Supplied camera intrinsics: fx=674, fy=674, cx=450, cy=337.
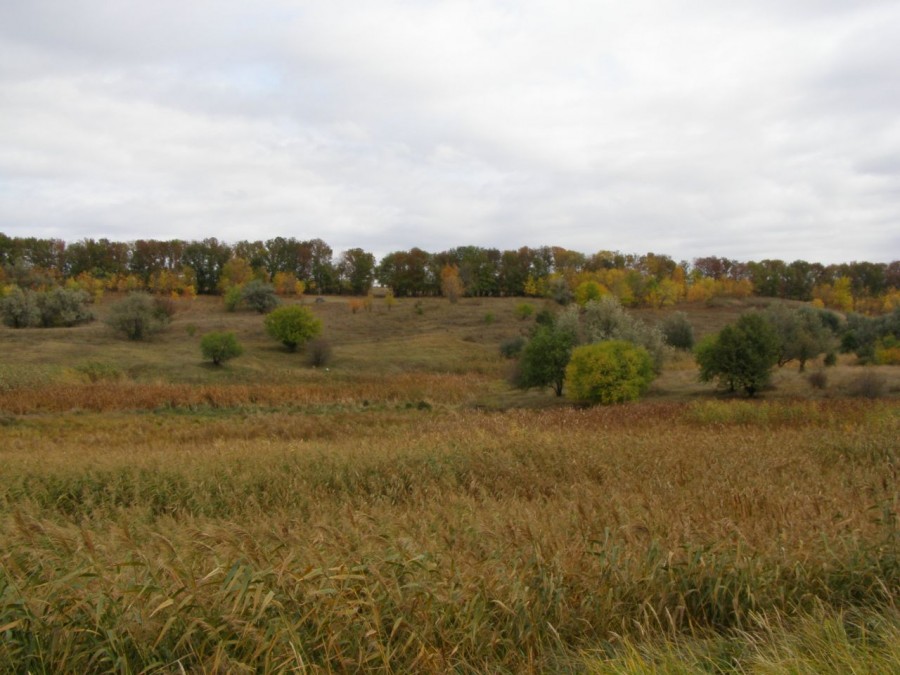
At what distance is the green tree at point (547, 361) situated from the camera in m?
35.6

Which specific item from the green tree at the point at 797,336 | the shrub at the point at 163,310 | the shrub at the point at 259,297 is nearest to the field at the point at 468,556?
the green tree at the point at 797,336

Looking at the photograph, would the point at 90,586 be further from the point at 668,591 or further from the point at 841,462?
the point at 841,462

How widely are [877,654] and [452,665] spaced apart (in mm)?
2366

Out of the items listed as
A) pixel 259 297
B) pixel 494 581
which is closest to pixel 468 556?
pixel 494 581


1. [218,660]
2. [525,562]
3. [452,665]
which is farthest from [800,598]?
[218,660]

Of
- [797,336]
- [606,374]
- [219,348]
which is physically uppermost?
[797,336]

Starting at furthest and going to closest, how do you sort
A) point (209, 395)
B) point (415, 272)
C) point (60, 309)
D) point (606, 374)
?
point (415, 272), point (60, 309), point (209, 395), point (606, 374)

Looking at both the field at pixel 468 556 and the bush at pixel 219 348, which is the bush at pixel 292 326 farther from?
the field at pixel 468 556

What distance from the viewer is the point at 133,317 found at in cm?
5597

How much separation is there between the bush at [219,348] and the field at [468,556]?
32685 mm

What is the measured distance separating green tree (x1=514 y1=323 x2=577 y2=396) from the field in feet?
66.0

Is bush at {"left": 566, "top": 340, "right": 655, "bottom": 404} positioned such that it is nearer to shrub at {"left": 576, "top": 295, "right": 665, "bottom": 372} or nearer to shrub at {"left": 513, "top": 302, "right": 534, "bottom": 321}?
shrub at {"left": 576, "top": 295, "right": 665, "bottom": 372}

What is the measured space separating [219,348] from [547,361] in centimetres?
2359

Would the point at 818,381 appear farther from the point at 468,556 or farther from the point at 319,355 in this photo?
the point at 319,355
